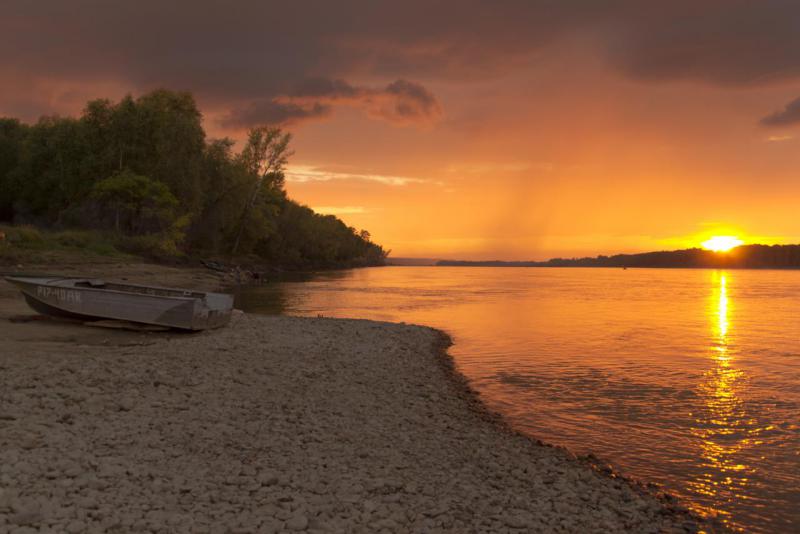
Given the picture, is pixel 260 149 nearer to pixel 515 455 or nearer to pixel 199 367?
pixel 199 367

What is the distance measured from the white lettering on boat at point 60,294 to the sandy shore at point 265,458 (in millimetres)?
4640

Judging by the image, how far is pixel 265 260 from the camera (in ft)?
341

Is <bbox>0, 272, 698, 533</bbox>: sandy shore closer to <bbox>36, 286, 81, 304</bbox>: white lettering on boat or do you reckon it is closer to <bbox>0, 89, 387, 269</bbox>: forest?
<bbox>36, 286, 81, 304</bbox>: white lettering on boat

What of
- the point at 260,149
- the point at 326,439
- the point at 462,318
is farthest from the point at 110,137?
the point at 326,439

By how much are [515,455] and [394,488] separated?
3123mm

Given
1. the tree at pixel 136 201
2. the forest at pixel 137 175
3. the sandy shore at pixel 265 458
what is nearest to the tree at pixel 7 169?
the forest at pixel 137 175

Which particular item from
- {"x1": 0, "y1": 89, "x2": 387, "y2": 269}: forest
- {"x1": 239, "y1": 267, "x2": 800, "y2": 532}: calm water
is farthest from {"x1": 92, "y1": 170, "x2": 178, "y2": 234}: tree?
{"x1": 239, "y1": 267, "x2": 800, "y2": 532}: calm water

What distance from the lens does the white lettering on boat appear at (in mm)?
18984

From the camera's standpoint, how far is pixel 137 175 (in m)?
65.9

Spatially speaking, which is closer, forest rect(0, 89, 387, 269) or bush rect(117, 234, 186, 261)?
bush rect(117, 234, 186, 261)

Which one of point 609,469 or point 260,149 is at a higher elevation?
point 260,149

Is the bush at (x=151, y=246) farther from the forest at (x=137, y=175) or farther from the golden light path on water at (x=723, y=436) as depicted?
the golden light path on water at (x=723, y=436)

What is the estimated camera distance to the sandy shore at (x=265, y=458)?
632 cm

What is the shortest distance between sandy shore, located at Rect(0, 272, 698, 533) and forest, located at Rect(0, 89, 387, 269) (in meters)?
53.7
